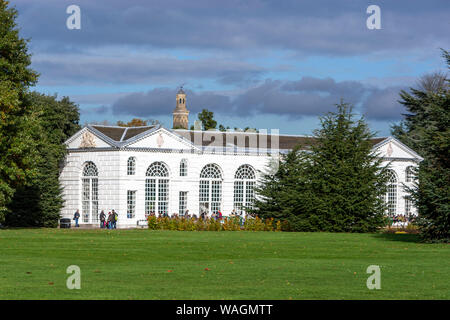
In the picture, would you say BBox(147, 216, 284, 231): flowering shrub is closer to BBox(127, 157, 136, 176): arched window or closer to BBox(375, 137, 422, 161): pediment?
BBox(127, 157, 136, 176): arched window

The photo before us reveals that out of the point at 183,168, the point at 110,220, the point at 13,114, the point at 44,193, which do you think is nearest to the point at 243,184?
the point at 183,168

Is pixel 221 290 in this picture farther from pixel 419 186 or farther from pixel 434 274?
pixel 419 186

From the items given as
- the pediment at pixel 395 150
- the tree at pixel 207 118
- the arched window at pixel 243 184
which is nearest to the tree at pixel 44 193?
the arched window at pixel 243 184

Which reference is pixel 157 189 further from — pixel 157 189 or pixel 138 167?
pixel 138 167

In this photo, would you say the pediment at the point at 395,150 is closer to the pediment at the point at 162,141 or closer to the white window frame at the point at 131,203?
the pediment at the point at 162,141

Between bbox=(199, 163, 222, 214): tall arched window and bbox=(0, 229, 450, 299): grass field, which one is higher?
bbox=(199, 163, 222, 214): tall arched window

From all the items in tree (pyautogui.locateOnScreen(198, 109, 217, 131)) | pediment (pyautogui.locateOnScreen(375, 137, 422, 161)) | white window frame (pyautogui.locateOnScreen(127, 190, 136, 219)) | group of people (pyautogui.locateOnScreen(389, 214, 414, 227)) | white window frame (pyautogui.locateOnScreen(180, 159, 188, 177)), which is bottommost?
group of people (pyautogui.locateOnScreen(389, 214, 414, 227))

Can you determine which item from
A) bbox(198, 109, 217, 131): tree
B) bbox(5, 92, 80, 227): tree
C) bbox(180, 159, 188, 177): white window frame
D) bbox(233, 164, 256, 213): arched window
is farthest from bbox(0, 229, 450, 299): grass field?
bbox(198, 109, 217, 131): tree

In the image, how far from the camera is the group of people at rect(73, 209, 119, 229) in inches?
2223

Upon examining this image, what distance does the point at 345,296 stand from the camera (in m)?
14.9

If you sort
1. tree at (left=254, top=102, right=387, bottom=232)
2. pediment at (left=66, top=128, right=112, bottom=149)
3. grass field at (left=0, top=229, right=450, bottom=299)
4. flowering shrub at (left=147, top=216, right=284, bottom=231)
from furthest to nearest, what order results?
pediment at (left=66, top=128, right=112, bottom=149), flowering shrub at (left=147, top=216, right=284, bottom=231), tree at (left=254, top=102, right=387, bottom=232), grass field at (left=0, top=229, right=450, bottom=299)

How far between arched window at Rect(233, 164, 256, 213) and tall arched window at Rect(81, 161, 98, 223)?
1211 cm

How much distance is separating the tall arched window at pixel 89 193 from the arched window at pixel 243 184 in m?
12.1

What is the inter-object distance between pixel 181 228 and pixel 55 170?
56.1 ft
